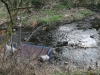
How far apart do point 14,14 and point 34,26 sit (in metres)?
13.6

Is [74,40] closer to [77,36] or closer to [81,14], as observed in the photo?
[77,36]

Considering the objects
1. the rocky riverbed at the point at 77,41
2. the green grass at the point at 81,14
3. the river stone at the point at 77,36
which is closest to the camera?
the rocky riverbed at the point at 77,41

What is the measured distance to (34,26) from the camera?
56.4 ft

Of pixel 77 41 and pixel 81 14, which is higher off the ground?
pixel 81 14

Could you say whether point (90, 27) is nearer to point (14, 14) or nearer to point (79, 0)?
point (79, 0)

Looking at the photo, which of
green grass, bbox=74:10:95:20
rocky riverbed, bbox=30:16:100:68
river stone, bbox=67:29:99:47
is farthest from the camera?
green grass, bbox=74:10:95:20

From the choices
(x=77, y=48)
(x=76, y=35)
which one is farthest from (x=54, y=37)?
(x=77, y=48)

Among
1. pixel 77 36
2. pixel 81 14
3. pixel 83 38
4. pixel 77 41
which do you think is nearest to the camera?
pixel 77 41

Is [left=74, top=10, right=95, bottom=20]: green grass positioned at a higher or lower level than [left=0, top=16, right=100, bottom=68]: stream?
higher

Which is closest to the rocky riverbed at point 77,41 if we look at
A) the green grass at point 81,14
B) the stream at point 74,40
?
A: the stream at point 74,40

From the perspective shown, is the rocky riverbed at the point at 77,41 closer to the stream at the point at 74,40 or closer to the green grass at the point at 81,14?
the stream at the point at 74,40

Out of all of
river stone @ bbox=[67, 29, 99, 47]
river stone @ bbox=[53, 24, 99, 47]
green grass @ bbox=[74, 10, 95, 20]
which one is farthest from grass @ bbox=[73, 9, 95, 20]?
river stone @ bbox=[67, 29, 99, 47]

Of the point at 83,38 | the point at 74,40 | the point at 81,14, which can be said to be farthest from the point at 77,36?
the point at 81,14

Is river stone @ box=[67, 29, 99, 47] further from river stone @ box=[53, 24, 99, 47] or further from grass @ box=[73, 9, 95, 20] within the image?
grass @ box=[73, 9, 95, 20]
